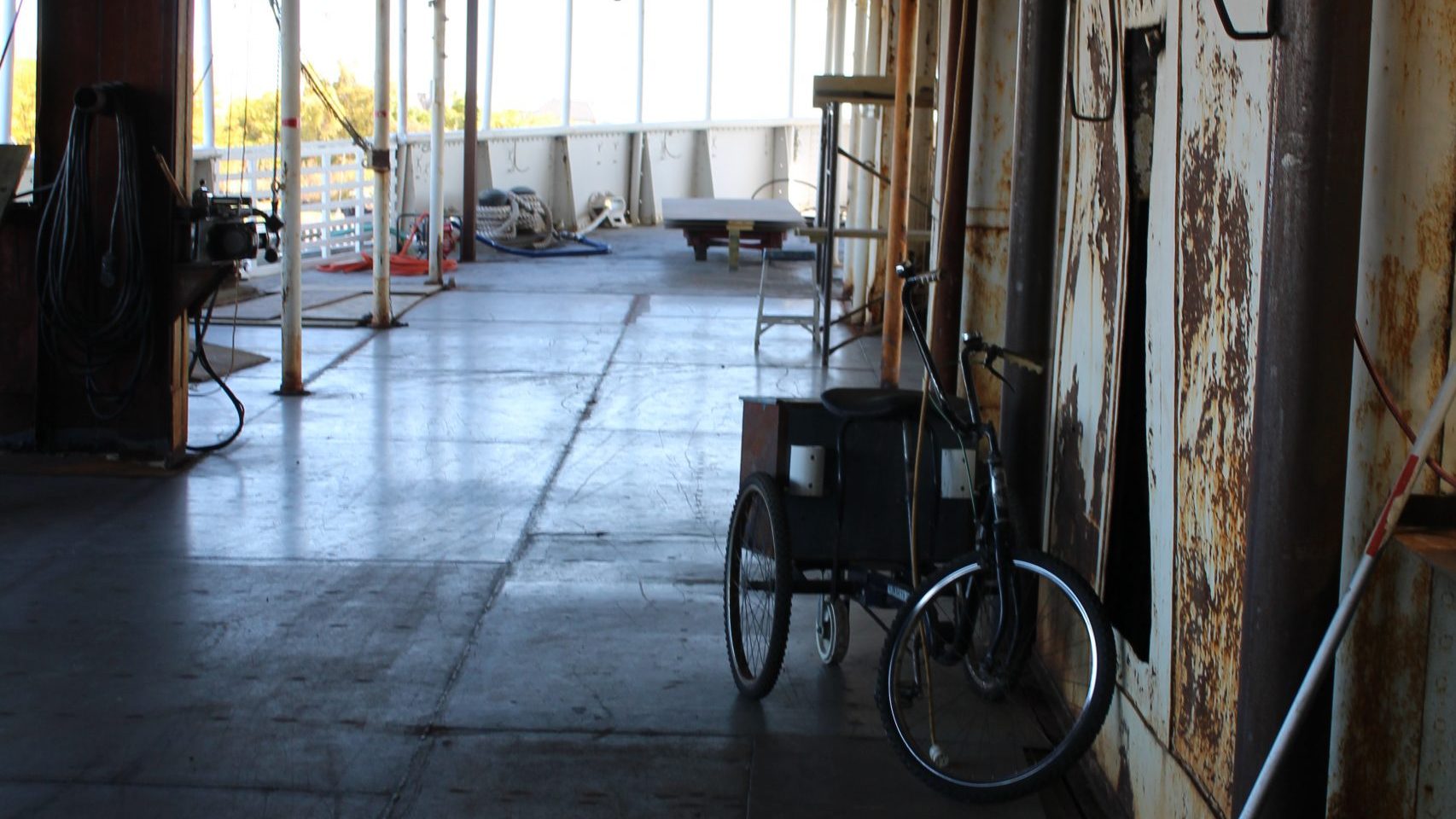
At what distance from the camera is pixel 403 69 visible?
52.9ft

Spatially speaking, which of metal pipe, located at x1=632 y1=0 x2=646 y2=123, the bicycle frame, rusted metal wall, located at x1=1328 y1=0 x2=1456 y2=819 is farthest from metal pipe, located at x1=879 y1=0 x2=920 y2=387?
metal pipe, located at x1=632 y1=0 x2=646 y2=123

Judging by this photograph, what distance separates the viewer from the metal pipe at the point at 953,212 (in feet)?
18.2

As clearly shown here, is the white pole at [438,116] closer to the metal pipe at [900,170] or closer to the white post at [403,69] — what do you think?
the white post at [403,69]

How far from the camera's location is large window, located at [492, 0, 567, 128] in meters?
23.5

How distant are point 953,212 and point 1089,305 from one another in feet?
5.83

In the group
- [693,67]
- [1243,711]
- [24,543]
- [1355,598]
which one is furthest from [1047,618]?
[693,67]

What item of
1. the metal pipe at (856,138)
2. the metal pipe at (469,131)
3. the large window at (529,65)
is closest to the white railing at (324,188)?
the metal pipe at (469,131)

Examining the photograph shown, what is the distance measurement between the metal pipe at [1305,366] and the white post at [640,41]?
23243 mm

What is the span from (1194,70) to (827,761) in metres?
1.90

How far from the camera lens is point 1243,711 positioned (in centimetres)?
253

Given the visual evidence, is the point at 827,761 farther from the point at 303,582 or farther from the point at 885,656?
the point at 303,582

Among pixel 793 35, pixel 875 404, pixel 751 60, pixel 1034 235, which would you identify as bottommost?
pixel 875 404

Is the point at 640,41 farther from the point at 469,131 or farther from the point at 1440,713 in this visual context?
the point at 1440,713

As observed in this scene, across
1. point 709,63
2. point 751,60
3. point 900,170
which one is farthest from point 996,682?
point 751,60
